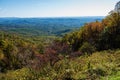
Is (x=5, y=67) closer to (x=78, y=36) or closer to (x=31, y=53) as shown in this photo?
(x=31, y=53)

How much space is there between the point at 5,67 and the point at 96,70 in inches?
4011

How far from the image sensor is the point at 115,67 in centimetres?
1889

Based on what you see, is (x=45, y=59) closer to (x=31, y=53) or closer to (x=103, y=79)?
(x=103, y=79)

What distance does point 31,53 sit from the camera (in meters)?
125

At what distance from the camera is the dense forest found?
18812 mm

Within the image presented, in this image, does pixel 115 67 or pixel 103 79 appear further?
pixel 115 67

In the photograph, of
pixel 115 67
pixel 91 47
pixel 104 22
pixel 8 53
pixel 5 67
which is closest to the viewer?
pixel 115 67

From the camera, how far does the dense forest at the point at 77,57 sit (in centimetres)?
1881

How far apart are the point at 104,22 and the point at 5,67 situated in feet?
186

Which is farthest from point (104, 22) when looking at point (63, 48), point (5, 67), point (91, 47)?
point (5, 67)

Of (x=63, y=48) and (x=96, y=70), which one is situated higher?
(x=96, y=70)

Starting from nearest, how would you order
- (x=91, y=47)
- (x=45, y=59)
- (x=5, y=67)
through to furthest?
(x=45, y=59) → (x=91, y=47) → (x=5, y=67)

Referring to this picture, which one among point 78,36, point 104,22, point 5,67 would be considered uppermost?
point 104,22

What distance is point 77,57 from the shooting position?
4262 centimetres
